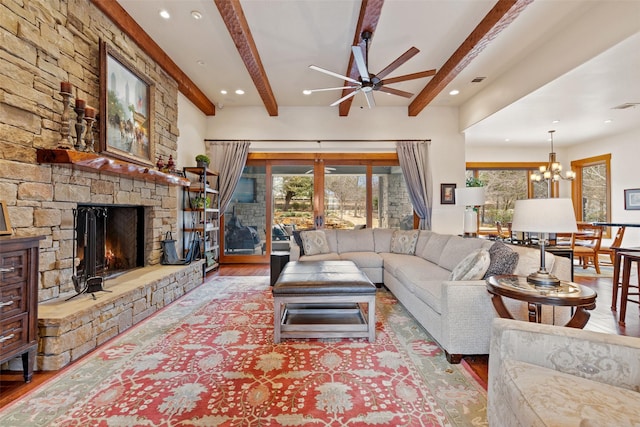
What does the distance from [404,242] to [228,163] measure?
3.59m

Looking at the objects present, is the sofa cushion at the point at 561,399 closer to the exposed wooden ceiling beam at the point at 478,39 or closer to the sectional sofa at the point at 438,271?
the sectional sofa at the point at 438,271

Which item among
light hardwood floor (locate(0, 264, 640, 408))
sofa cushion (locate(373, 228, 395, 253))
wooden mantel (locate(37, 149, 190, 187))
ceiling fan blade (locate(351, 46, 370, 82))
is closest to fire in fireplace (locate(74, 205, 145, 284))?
wooden mantel (locate(37, 149, 190, 187))

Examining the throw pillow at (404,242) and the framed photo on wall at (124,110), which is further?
the throw pillow at (404,242)

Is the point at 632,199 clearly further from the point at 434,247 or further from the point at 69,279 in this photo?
the point at 69,279

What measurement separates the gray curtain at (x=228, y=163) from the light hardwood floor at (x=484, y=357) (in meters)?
1.29

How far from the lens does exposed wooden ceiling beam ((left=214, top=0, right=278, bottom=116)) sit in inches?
107

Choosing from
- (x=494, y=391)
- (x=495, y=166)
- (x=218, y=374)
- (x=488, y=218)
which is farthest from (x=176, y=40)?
(x=488, y=218)

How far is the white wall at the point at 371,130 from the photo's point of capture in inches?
223

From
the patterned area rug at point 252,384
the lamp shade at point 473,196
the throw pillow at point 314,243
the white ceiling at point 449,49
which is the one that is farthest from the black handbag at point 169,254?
the lamp shade at point 473,196

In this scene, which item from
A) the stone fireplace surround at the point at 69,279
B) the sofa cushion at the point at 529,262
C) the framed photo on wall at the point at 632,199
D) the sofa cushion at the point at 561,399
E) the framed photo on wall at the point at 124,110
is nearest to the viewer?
the sofa cushion at the point at 561,399

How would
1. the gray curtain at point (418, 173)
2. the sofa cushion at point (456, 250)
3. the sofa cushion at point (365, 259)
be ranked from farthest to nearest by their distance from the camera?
1. the gray curtain at point (418, 173)
2. the sofa cushion at point (365, 259)
3. the sofa cushion at point (456, 250)

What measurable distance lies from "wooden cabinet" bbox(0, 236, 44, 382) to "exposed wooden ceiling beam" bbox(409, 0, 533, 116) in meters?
4.20

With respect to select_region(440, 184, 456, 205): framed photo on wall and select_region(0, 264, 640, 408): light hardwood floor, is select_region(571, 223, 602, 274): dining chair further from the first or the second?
select_region(440, 184, 456, 205): framed photo on wall

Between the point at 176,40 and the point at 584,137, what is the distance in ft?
26.7
